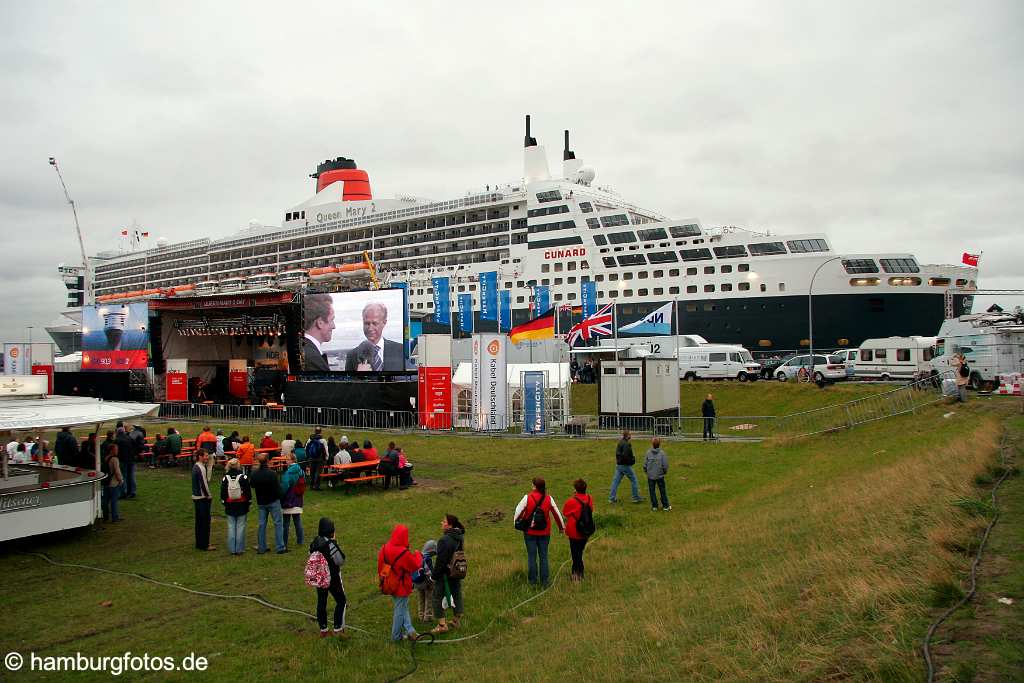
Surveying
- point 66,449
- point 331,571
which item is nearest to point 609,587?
point 331,571

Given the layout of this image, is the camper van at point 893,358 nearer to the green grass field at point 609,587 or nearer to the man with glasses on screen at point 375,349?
the green grass field at point 609,587

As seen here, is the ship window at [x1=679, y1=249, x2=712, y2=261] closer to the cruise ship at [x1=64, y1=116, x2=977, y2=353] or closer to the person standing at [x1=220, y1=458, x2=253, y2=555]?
the cruise ship at [x1=64, y1=116, x2=977, y2=353]

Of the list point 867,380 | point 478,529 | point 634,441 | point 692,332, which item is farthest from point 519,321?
point 478,529

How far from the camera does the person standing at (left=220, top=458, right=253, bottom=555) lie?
9.17 m

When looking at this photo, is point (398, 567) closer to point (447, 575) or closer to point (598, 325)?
point (447, 575)

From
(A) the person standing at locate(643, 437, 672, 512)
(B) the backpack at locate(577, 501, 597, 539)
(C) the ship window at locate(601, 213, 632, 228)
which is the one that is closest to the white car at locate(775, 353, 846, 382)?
(A) the person standing at locate(643, 437, 672, 512)

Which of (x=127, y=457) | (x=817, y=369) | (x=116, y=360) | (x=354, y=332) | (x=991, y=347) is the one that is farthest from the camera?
(x=116, y=360)

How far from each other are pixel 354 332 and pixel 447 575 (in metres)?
23.1

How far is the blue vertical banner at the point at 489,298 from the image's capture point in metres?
35.6

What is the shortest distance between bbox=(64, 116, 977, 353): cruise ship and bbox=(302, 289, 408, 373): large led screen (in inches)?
133

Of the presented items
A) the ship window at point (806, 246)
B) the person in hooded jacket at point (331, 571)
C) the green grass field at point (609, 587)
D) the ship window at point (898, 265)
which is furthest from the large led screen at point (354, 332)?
the ship window at point (898, 265)

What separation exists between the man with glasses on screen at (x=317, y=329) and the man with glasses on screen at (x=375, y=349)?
168cm

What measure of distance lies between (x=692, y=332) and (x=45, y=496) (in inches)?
1539

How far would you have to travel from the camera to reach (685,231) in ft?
153
